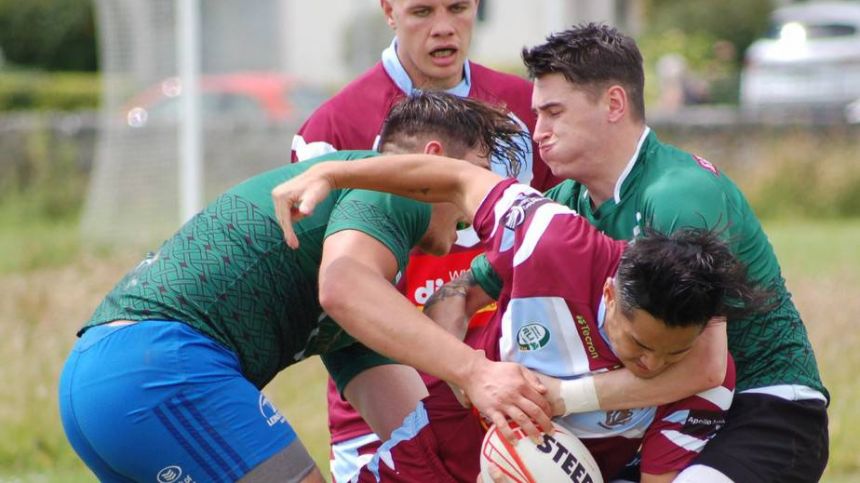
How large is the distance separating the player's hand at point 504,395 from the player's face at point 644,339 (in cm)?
27

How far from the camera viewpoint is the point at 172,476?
4.20 metres

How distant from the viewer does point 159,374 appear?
4.12 metres

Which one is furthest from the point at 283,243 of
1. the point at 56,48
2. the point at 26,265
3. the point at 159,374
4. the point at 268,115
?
the point at 56,48

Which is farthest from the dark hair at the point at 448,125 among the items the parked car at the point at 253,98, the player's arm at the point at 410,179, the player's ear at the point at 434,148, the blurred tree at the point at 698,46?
the blurred tree at the point at 698,46

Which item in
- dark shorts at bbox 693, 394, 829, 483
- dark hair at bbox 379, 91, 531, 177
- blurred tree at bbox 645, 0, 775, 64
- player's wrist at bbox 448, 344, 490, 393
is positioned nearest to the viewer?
player's wrist at bbox 448, 344, 490, 393

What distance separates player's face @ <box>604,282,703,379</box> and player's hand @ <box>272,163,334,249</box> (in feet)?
2.82

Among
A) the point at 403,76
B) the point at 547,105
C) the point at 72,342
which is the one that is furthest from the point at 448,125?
the point at 72,342

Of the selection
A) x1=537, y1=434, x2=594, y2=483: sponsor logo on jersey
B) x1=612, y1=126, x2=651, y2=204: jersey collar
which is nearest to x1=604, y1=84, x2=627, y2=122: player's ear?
x1=612, y1=126, x2=651, y2=204: jersey collar

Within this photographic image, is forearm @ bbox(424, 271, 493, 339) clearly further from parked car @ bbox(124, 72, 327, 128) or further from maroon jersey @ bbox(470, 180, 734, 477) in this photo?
parked car @ bbox(124, 72, 327, 128)

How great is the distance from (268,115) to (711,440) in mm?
13937

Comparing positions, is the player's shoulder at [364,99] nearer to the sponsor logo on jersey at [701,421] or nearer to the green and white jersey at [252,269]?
the green and white jersey at [252,269]

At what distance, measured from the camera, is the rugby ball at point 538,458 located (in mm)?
3979

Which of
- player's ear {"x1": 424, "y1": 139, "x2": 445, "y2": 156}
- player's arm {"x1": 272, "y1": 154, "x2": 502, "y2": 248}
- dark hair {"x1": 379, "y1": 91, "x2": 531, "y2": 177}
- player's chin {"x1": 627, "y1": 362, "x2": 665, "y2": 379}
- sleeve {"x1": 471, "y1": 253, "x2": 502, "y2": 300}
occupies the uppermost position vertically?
dark hair {"x1": 379, "y1": 91, "x2": 531, "y2": 177}

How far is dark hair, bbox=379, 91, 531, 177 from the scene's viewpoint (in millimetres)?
4520
